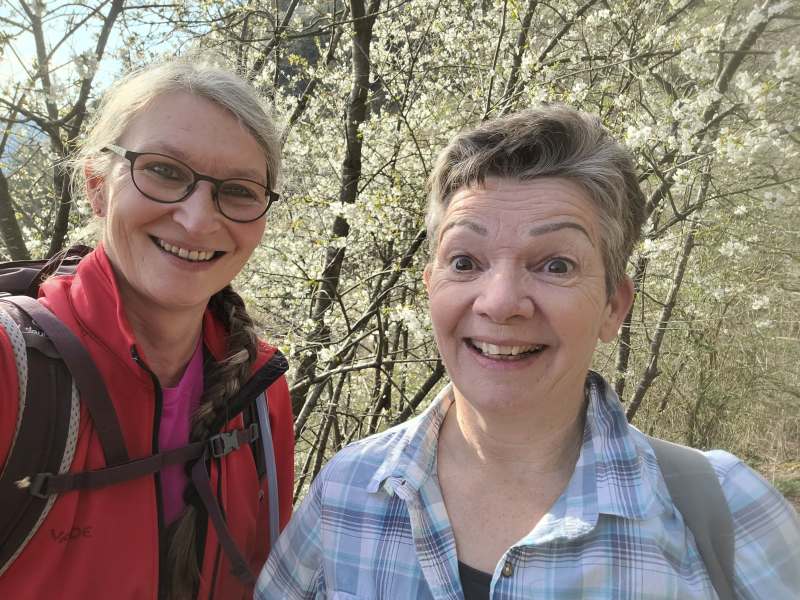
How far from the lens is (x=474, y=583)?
1317 millimetres

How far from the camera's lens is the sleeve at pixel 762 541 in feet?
3.82

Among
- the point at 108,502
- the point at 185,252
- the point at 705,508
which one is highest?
the point at 185,252

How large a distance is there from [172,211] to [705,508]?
154cm

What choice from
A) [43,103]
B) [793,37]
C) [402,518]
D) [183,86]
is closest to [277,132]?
[183,86]

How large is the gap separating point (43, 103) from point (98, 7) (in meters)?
0.88

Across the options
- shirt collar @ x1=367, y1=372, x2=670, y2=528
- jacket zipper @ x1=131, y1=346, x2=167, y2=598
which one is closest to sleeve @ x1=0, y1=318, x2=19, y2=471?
jacket zipper @ x1=131, y1=346, x2=167, y2=598

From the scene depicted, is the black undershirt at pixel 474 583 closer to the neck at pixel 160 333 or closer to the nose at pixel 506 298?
the nose at pixel 506 298

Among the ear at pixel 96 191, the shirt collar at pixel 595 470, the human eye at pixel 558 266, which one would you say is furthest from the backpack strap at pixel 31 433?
the human eye at pixel 558 266

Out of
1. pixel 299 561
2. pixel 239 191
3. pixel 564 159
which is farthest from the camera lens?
pixel 239 191

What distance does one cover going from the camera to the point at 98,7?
3975mm

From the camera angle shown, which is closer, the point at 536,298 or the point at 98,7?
the point at 536,298

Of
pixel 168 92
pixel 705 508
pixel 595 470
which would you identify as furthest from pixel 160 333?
pixel 705 508

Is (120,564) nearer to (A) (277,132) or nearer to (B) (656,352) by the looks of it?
(A) (277,132)

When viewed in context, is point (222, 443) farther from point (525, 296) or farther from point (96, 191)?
point (525, 296)
